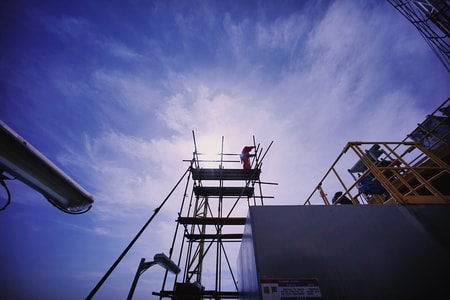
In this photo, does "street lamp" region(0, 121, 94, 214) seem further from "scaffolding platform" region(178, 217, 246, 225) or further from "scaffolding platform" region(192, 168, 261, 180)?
"scaffolding platform" region(192, 168, 261, 180)

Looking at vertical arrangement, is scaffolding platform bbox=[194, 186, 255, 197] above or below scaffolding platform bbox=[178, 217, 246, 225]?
above

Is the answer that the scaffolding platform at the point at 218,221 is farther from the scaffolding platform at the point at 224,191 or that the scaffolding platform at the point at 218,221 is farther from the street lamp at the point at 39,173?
the street lamp at the point at 39,173

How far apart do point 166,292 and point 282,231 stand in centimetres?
490

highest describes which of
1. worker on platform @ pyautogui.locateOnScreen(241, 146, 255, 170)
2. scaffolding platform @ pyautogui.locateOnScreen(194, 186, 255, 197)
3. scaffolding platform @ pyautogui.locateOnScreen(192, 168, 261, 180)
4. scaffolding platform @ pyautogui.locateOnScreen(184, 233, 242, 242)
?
worker on platform @ pyautogui.locateOnScreen(241, 146, 255, 170)

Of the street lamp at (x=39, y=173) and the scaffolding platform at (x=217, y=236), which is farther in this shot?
the scaffolding platform at (x=217, y=236)

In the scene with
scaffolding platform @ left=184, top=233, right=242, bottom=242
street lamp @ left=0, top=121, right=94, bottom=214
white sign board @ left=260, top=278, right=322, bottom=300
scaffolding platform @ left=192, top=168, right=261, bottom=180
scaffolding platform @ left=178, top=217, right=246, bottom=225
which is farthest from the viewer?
scaffolding platform @ left=192, top=168, right=261, bottom=180

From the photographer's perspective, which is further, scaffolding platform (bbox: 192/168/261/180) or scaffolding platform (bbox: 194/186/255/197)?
scaffolding platform (bbox: 194/186/255/197)

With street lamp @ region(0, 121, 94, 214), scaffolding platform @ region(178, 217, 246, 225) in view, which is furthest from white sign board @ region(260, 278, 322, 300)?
scaffolding platform @ region(178, 217, 246, 225)

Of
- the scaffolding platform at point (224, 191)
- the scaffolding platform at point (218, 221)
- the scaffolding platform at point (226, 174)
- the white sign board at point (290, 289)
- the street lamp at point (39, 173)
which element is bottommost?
the white sign board at point (290, 289)

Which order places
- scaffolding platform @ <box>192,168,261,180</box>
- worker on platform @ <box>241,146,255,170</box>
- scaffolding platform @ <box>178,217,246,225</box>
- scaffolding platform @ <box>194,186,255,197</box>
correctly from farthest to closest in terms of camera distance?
worker on platform @ <box>241,146,255,170</box>
scaffolding platform @ <box>194,186,255,197</box>
scaffolding platform @ <box>192,168,261,180</box>
scaffolding platform @ <box>178,217,246,225</box>

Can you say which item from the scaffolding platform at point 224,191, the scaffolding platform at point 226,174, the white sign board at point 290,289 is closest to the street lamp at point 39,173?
the white sign board at point 290,289

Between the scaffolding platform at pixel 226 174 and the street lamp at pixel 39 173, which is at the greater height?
the scaffolding platform at pixel 226 174

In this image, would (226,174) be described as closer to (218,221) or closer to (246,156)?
(246,156)

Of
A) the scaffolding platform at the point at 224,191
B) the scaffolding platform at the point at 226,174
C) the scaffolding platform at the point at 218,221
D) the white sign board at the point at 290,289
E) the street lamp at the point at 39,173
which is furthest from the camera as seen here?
the scaffolding platform at the point at 224,191
